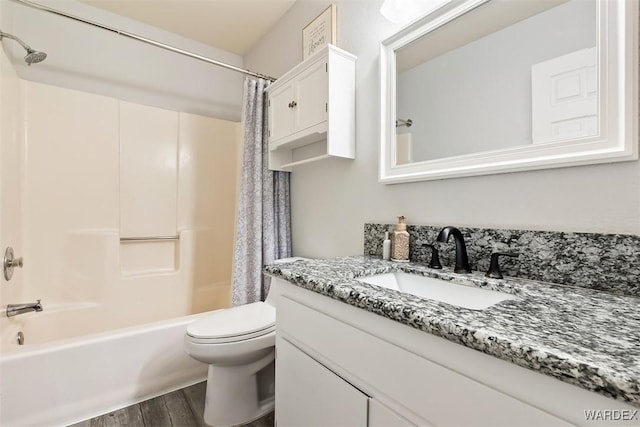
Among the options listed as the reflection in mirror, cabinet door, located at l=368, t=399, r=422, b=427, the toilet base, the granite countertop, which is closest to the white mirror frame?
the reflection in mirror

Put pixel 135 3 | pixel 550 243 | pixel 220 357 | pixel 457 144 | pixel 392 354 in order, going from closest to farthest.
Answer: pixel 392 354 → pixel 550 243 → pixel 457 144 → pixel 220 357 → pixel 135 3

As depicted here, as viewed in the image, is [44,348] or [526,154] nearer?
[526,154]

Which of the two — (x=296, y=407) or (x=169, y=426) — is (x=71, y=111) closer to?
(x=169, y=426)

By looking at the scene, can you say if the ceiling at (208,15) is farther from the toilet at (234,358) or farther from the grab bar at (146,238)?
the toilet at (234,358)

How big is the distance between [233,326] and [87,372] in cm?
73

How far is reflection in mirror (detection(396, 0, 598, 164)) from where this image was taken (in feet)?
2.75

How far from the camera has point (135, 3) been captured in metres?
2.07

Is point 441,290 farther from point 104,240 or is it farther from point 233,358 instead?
point 104,240

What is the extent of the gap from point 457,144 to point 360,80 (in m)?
0.64

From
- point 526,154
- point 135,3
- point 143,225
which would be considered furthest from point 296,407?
point 135,3

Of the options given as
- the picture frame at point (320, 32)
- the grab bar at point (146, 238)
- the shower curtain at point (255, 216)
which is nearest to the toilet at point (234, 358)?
the shower curtain at point (255, 216)

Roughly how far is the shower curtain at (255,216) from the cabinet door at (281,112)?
99mm

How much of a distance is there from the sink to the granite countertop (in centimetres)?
2

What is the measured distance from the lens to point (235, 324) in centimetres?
142
